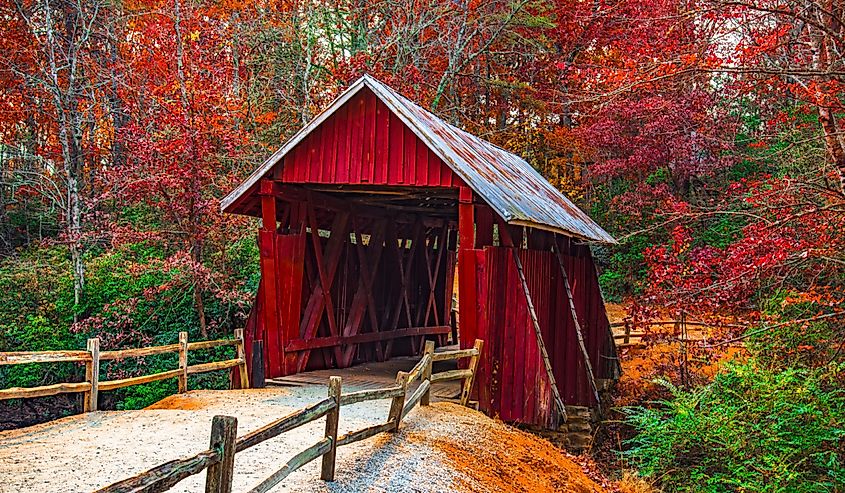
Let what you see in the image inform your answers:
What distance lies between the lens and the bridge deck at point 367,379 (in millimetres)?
11208

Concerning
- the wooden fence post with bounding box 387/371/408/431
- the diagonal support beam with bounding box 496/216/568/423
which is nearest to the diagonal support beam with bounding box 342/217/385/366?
the diagonal support beam with bounding box 496/216/568/423

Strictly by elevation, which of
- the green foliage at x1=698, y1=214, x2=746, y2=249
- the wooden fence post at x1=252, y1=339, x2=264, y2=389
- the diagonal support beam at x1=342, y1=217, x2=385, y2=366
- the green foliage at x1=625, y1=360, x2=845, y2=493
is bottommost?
the green foliage at x1=625, y1=360, x2=845, y2=493

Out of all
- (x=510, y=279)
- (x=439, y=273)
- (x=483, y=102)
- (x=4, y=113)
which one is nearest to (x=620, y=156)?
(x=483, y=102)

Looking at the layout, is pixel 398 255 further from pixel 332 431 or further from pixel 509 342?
pixel 332 431

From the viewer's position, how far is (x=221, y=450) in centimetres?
451

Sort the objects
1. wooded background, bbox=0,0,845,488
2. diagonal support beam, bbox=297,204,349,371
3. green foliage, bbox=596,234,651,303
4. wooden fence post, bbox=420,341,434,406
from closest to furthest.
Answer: wooden fence post, bbox=420,341,434,406
wooded background, bbox=0,0,845,488
diagonal support beam, bbox=297,204,349,371
green foliage, bbox=596,234,651,303

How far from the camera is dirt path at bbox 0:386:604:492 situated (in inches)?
243

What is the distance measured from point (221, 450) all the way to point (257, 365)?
7.01 metres

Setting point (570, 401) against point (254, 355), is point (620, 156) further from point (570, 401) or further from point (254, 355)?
point (254, 355)

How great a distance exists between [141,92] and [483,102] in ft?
38.8

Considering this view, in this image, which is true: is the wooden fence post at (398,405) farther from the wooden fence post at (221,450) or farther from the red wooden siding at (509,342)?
the wooden fence post at (221,450)

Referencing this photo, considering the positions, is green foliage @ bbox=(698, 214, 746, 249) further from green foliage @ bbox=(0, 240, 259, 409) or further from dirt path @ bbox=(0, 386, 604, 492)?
dirt path @ bbox=(0, 386, 604, 492)

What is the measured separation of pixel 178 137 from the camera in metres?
16.0

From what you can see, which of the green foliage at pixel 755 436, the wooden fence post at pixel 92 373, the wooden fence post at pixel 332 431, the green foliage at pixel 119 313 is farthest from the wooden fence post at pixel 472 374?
the green foliage at pixel 119 313
